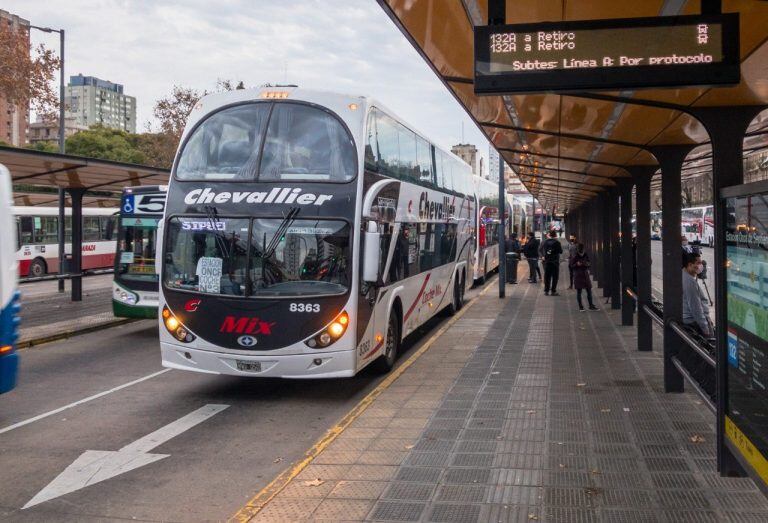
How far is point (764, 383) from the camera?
4223mm

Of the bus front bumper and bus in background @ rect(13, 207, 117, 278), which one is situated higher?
bus in background @ rect(13, 207, 117, 278)

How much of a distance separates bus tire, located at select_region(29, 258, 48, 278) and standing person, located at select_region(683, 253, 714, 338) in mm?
27097

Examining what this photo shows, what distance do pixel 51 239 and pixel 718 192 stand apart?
30.2m

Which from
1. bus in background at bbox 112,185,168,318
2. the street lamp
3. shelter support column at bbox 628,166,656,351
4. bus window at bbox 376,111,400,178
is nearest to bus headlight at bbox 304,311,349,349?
bus window at bbox 376,111,400,178

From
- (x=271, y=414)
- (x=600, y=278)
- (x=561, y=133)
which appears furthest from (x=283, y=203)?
(x=600, y=278)

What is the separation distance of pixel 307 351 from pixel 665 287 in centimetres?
446

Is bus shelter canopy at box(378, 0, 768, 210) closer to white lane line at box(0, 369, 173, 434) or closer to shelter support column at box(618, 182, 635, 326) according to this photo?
shelter support column at box(618, 182, 635, 326)

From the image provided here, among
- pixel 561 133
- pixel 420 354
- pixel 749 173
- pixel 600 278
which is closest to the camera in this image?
pixel 561 133

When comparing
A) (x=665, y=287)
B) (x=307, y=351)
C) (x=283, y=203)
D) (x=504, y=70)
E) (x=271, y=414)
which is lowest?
(x=271, y=414)

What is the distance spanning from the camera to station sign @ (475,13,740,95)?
458cm

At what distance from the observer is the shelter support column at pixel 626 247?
14.4m

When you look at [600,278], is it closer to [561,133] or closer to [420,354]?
[420,354]

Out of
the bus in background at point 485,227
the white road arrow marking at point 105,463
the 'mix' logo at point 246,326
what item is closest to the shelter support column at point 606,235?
the bus in background at point 485,227

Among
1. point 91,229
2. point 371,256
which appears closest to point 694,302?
point 371,256
